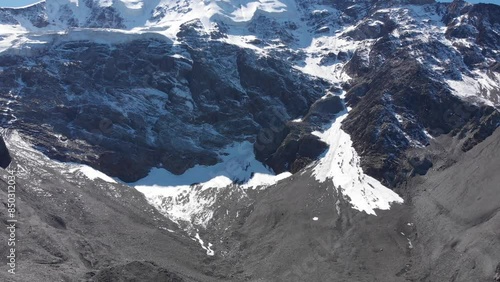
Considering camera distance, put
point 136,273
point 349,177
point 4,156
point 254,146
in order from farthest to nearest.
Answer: point 254,146, point 349,177, point 4,156, point 136,273

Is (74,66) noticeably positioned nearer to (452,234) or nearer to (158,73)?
(158,73)

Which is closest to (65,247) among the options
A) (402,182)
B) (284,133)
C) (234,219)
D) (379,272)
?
(234,219)

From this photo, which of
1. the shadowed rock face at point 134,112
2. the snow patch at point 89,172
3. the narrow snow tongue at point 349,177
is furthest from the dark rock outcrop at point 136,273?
the shadowed rock face at point 134,112

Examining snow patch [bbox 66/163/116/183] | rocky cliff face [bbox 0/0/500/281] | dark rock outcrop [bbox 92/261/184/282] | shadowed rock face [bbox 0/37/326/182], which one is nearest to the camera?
dark rock outcrop [bbox 92/261/184/282]

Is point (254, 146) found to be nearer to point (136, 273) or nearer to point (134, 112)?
point (134, 112)

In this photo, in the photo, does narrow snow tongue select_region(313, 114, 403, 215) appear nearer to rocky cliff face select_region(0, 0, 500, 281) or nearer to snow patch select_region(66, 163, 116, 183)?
rocky cliff face select_region(0, 0, 500, 281)

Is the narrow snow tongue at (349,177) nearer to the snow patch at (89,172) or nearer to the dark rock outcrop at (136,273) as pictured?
the dark rock outcrop at (136,273)

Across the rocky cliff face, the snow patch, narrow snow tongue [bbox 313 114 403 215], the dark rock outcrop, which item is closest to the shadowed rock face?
the rocky cliff face

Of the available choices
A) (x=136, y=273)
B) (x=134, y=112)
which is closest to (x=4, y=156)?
(x=134, y=112)
